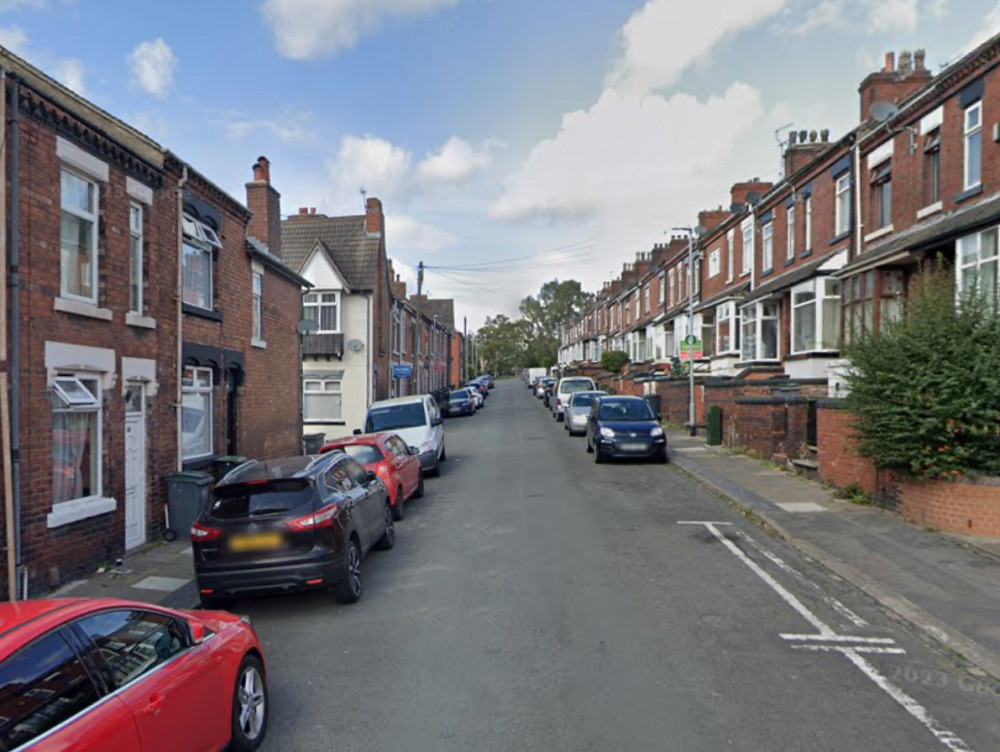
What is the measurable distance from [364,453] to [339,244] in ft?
65.2

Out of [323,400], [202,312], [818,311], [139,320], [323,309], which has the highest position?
[323,309]

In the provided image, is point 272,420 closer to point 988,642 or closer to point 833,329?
point 988,642

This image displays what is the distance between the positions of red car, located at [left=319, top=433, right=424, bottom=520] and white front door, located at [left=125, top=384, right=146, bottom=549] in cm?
264

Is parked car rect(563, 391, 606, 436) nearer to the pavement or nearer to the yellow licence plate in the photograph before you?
the pavement

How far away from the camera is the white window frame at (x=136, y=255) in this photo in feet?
33.2

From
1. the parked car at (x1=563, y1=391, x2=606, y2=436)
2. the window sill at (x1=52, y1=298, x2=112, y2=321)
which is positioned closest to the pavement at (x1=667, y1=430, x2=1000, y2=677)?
the window sill at (x1=52, y1=298, x2=112, y2=321)

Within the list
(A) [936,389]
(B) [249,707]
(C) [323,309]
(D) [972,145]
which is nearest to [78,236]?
(B) [249,707]

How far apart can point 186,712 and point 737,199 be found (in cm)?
2962

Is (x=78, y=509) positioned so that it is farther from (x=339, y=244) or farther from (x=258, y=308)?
(x=339, y=244)

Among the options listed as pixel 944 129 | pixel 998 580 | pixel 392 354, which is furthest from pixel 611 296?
pixel 998 580

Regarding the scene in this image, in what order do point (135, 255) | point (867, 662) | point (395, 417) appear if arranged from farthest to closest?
point (395, 417)
point (135, 255)
point (867, 662)

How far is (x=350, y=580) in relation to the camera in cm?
706

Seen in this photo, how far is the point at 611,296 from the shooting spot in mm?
62188

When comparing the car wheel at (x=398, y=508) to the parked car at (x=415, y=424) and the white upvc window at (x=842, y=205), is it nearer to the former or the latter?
the parked car at (x=415, y=424)
